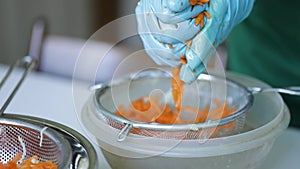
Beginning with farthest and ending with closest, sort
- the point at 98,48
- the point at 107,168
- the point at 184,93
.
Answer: the point at 98,48
the point at 184,93
the point at 107,168

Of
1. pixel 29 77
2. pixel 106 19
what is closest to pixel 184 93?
pixel 29 77

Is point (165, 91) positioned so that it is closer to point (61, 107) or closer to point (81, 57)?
point (61, 107)

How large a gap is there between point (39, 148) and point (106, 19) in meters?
1.79

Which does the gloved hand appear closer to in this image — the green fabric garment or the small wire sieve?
the small wire sieve

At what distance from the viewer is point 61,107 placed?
965 mm

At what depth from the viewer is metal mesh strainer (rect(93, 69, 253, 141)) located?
657 mm

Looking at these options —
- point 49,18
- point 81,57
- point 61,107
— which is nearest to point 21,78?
point 61,107

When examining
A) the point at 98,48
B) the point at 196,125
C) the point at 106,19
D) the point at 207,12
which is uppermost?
the point at 207,12

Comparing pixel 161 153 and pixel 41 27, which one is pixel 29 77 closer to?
pixel 41 27

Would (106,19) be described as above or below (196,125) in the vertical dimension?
below

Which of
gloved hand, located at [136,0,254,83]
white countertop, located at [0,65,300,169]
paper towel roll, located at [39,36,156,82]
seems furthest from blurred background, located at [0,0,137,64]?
gloved hand, located at [136,0,254,83]

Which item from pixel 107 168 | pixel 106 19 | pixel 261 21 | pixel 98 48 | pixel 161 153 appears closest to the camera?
pixel 161 153

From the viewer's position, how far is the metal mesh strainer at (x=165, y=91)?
0.66m

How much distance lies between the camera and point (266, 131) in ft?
2.22
